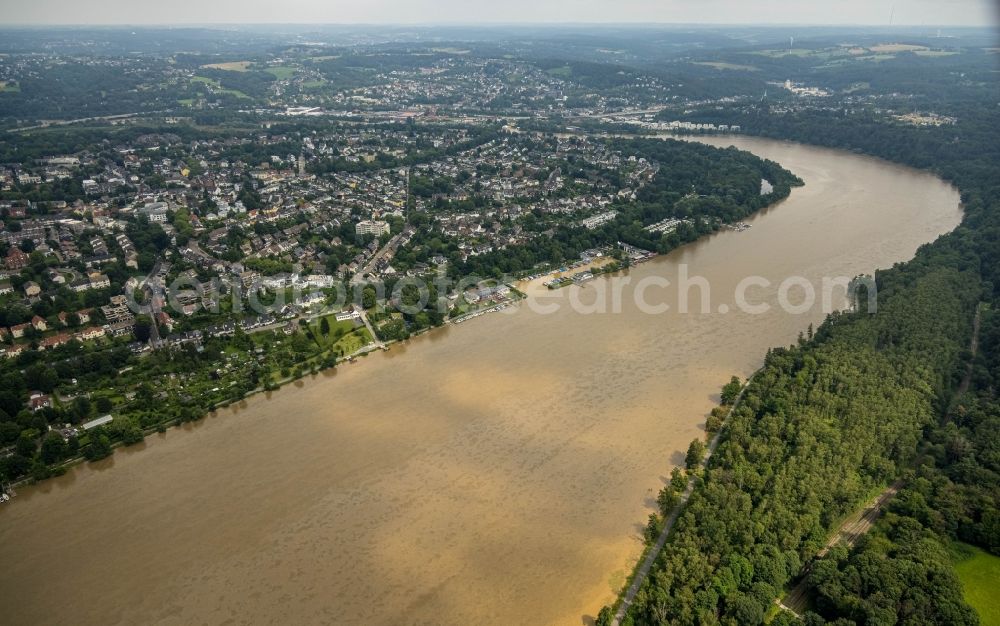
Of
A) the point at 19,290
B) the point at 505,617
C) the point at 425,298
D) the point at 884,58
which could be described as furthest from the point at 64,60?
the point at 884,58

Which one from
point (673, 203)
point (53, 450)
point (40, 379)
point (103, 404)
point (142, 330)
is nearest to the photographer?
point (53, 450)

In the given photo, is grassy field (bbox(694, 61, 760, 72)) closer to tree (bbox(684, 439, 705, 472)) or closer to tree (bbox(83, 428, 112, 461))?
tree (bbox(684, 439, 705, 472))

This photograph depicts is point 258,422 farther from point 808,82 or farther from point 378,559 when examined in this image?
point 808,82

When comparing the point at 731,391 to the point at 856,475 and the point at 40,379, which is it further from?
the point at 40,379

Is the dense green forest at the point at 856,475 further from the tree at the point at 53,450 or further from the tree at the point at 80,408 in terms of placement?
the tree at the point at 80,408

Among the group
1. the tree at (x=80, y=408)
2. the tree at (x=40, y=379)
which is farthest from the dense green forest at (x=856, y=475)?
the tree at (x=40, y=379)

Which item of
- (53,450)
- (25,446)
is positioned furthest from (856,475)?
(25,446)

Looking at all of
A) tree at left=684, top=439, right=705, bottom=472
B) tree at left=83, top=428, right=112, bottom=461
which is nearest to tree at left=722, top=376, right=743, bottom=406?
tree at left=684, top=439, right=705, bottom=472
